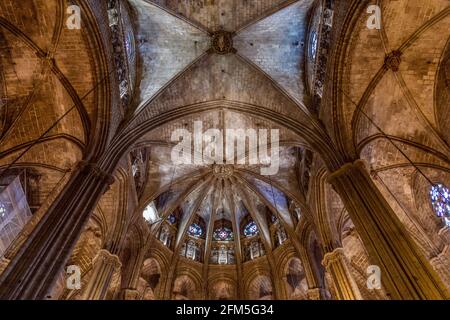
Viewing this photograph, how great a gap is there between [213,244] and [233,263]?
194cm

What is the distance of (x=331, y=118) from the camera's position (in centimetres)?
1361

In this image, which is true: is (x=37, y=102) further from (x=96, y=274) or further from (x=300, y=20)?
(x=300, y=20)

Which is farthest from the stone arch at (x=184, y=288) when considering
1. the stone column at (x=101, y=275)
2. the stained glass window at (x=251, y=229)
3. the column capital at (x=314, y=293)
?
the column capital at (x=314, y=293)

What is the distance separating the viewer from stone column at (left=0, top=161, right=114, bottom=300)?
24.5 feet

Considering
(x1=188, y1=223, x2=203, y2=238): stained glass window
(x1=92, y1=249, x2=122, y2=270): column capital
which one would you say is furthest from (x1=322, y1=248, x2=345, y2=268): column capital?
(x1=188, y1=223, x2=203, y2=238): stained glass window

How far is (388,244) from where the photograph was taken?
856cm

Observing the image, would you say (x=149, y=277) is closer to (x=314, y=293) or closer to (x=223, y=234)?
(x=223, y=234)

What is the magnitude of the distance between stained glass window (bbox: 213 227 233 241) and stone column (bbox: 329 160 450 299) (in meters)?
12.1

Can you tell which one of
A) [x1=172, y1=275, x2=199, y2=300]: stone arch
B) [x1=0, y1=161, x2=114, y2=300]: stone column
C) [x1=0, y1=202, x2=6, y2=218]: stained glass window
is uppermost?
[x1=172, y1=275, x2=199, y2=300]: stone arch

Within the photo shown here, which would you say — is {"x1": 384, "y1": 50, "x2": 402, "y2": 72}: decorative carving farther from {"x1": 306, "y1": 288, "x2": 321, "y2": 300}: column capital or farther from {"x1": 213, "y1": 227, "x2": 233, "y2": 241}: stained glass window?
{"x1": 213, "y1": 227, "x2": 233, "y2": 241}: stained glass window

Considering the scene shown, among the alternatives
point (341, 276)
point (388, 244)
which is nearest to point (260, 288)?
point (341, 276)

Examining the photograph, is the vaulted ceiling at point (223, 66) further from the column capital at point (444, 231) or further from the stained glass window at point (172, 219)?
the column capital at point (444, 231)

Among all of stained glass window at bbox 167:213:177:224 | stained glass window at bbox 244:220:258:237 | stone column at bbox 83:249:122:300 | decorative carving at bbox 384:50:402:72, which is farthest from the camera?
stained glass window at bbox 244:220:258:237

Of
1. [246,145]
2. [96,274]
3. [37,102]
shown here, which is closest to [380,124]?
[246,145]
